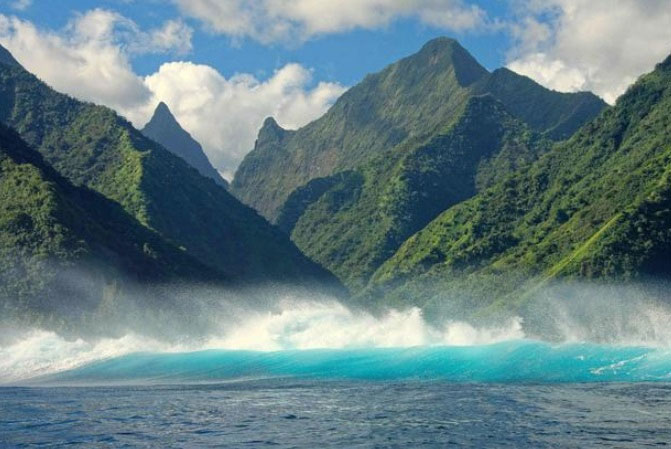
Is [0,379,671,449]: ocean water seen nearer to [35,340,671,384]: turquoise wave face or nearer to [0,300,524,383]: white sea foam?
[35,340,671,384]: turquoise wave face

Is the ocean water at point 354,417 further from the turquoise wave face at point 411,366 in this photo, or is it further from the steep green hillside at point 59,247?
the steep green hillside at point 59,247

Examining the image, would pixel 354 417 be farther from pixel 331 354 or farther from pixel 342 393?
pixel 331 354

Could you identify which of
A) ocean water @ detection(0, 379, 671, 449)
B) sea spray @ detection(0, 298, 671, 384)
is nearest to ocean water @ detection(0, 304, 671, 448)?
ocean water @ detection(0, 379, 671, 449)

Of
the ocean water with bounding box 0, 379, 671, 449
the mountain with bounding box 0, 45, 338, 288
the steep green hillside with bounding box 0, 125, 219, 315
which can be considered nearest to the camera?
the ocean water with bounding box 0, 379, 671, 449

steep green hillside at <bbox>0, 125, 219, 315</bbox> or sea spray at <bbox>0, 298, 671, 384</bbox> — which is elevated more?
steep green hillside at <bbox>0, 125, 219, 315</bbox>

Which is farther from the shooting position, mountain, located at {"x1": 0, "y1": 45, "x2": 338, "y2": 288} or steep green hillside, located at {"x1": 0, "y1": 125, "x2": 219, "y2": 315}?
mountain, located at {"x1": 0, "y1": 45, "x2": 338, "y2": 288}

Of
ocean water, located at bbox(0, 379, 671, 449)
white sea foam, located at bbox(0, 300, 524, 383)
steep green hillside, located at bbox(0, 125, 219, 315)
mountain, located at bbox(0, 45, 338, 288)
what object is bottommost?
ocean water, located at bbox(0, 379, 671, 449)

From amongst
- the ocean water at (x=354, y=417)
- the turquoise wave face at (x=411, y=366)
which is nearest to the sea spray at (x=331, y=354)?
the turquoise wave face at (x=411, y=366)
